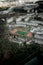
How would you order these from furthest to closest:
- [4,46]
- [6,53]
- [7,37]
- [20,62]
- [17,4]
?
[17,4] < [7,37] < [4,46] < [6,53] < [20,62]

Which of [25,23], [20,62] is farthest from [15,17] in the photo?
[20,62]

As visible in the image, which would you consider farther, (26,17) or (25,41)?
(26,17)

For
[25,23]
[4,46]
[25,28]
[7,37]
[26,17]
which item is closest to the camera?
[4,46]

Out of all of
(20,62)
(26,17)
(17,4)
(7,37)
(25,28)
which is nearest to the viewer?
(20,62)

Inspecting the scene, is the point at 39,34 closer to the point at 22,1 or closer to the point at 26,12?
the point at 26,12

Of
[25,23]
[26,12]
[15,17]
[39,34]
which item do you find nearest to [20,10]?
[26,12]

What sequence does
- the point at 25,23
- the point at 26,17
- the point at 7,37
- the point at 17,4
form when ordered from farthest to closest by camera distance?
the point at 17,4 → the point at 26,17 → the point at 25,23 → the point at 7,37

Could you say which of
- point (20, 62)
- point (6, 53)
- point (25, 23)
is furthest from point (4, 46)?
point (25, 23)

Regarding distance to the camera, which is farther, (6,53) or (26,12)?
(26,12)

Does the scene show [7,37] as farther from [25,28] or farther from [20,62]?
[20,62]
